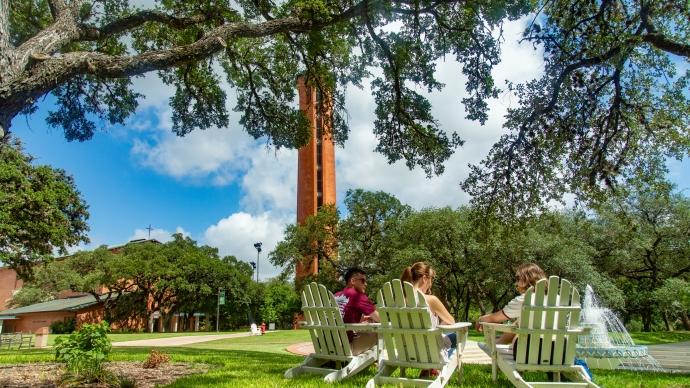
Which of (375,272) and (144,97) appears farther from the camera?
(375,272)

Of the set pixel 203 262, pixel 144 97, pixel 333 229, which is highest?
pixel 144 97

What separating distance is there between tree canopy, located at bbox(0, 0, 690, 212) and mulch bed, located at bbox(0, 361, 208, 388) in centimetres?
445

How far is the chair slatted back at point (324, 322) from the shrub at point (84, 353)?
2.15 m

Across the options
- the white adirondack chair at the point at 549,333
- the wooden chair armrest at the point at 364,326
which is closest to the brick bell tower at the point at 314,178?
the wooden chair armrest at the point at 364,326

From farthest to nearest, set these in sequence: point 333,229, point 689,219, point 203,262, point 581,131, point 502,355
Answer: point 203,262 < point 333,229 < point 689,219 < point 581,131 < point 502,355

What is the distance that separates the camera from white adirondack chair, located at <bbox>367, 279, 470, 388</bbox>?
4.30m

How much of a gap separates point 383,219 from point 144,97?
24456mm

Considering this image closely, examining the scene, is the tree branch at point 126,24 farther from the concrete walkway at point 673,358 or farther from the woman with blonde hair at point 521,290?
the concrete walkway at point 673,358

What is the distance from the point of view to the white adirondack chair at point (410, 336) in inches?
169

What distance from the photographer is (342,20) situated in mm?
7457

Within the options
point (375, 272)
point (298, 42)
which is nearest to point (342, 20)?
point (298, 42)

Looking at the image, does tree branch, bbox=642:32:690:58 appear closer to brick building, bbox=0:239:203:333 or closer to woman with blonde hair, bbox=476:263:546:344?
woman with blonde hair, bbox=476:263:546:344

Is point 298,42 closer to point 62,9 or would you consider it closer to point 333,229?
point 62,9

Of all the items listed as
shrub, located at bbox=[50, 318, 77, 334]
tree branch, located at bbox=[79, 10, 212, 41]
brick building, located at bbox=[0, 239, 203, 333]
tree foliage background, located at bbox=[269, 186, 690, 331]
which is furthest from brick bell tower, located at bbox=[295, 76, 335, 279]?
tree branch, located at bbox=[79, 10, 212, 41]
